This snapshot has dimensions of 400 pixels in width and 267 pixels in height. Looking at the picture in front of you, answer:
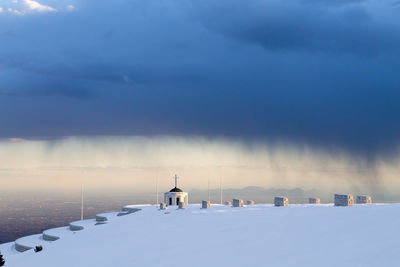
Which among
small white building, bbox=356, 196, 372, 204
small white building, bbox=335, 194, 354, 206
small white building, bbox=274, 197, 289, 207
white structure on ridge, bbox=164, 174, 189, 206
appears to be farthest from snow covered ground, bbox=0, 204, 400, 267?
Answer: white structure on ridge, bbox=164, 174, 189, 206

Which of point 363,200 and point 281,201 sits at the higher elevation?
point 363,200

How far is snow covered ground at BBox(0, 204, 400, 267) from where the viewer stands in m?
21.4

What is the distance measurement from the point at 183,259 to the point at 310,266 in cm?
785

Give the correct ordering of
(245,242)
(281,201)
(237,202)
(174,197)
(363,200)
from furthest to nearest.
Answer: (174,197), (237,202), (363,200), (281,201), (245,242)

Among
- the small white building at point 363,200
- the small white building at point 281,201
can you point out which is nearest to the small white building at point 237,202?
the small white building at point 281,201

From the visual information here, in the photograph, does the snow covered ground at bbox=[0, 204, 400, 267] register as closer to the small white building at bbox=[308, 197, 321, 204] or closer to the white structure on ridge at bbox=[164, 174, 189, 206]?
the small white building at bbox=[308, 197, 321, 204]

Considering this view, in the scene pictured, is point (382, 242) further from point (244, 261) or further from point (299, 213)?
point (299, 213)

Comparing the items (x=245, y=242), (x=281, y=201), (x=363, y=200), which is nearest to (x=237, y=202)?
(x=281, y=201)

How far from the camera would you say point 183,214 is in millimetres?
43625

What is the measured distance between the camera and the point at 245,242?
2659 centimetres

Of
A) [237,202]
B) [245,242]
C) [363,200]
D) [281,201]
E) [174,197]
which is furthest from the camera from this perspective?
[174,197]

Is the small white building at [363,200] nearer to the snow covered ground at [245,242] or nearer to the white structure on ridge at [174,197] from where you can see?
the snow covered ground at [245,242]

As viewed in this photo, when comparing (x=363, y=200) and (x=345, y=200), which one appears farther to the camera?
(x=363, y=200)

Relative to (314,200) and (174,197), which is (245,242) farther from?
(174,197)
